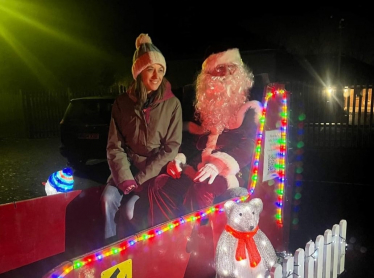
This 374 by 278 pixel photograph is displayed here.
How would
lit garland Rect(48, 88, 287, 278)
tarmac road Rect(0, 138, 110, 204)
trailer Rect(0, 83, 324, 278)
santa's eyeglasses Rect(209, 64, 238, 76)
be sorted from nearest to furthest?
lit garland Rect(48, 88, 287, 278)
trailer Rect(0, 83, 324, 278)
santa's eyeglasses Rect(209, 64, 238, 76)
tarmac road Rect(0, 138, 110, 204)

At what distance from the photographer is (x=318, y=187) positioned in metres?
8.32

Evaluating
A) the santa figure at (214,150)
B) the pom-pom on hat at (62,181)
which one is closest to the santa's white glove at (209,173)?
the santa figure at (214,150)

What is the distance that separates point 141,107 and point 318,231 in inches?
142

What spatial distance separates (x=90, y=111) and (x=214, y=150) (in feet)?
14.6

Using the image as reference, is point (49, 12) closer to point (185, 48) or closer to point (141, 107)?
point (185, 48)

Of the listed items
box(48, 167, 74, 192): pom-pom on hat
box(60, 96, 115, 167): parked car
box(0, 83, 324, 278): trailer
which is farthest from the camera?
box(60, 96, 115, 167): parked car

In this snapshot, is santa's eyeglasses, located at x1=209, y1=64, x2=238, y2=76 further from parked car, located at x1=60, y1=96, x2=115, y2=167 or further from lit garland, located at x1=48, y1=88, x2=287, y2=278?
parked car, located at x1=60, y1=96, x2=115, y2=167

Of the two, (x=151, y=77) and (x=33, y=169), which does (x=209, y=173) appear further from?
(x=33, y=169)

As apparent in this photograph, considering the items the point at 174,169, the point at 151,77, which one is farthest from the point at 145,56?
the point at 174,169

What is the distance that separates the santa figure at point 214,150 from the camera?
10.7 ft

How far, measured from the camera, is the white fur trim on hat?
332 cm

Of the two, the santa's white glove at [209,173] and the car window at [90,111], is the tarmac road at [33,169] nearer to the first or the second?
the car window at [90,111]

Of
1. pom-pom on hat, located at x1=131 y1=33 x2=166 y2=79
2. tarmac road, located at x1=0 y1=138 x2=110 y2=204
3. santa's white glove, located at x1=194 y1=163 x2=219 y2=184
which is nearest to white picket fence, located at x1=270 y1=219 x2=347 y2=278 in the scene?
santa's white glove, located at x1=194 y1=163 x2=219 y2=184

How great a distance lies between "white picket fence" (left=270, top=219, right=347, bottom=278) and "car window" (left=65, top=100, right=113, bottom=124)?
4069mm
